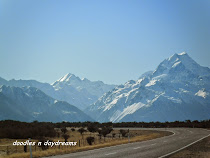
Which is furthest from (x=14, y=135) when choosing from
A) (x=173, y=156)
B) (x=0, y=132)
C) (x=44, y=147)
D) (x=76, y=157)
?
(x=173, y=156)

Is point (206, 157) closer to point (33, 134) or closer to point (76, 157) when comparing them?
point (76, 157)

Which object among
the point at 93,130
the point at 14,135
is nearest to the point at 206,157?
the point at 14,135

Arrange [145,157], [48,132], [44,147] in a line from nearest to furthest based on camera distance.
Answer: [145,157]
[44,147]
[48,132]

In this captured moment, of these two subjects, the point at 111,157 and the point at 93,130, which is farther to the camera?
the point at 93,130

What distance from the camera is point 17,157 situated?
86.8ft

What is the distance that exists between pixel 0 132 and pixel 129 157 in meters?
46.2

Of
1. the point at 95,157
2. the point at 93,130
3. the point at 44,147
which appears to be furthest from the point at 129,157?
the point at 93,130

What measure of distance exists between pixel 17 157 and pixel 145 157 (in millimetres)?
11536

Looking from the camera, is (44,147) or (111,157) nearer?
(111,157)

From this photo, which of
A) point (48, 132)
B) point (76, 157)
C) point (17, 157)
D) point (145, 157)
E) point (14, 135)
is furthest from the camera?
point (48, 132)

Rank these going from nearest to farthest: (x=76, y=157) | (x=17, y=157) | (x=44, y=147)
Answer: (x=76, y=157) → (x=17, y=157) → (x=44, y=147)

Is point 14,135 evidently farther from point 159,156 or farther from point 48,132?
point 159,156

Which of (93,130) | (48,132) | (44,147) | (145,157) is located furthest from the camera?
(93,130)

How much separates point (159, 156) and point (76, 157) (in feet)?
19.0
